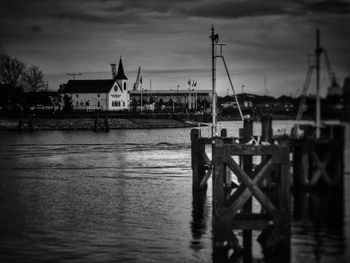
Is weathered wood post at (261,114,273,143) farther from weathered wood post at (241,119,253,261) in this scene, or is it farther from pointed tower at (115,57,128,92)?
pointed tower at (115,57,128,92)

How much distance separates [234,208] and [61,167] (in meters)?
23.3

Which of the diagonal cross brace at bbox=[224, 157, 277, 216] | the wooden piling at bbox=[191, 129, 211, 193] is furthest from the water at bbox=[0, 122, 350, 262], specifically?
the diagonal cross brace at bbox=[224, 157, 277, 216]

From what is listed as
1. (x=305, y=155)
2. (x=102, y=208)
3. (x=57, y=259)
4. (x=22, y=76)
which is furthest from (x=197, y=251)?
(x=22, y=76)

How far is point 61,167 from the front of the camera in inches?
1371

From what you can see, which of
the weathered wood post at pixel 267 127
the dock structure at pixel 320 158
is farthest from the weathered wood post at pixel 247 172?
the dock structure at pixel 320 158

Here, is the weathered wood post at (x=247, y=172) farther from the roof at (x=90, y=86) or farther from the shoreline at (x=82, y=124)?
the roof at (x=90, y=86)

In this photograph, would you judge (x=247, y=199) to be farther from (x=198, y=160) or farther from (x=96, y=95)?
(x=96, y=95)

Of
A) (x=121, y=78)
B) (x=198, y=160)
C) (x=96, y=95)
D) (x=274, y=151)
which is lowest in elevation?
(x=198, y=160)

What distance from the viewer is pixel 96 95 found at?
124 meters

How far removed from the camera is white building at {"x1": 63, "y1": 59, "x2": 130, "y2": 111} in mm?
123875

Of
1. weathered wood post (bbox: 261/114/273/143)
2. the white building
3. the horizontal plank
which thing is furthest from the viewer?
the white building

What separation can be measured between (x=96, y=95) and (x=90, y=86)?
3.37m

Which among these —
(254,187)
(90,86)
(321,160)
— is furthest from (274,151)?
(90,86)

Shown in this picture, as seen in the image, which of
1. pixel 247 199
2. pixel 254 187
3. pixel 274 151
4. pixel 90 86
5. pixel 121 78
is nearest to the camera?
pixel 274 151
